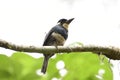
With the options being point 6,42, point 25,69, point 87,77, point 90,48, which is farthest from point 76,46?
point 25,69

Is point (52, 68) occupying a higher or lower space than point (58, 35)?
lower

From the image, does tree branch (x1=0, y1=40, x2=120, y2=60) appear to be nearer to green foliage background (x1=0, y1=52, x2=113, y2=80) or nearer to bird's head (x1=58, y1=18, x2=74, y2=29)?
green foliage background (x1=0, y1=52, x2=113, y2=80)

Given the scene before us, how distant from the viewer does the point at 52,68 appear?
6.19ft

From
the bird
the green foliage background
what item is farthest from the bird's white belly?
the green foliage background

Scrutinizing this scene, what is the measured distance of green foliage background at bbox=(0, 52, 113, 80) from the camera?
147cm

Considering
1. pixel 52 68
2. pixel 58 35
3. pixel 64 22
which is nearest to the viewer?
pixel 52 68

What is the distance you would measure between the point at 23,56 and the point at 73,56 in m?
0.43

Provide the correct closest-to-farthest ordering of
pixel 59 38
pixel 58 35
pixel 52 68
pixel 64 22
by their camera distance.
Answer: pixel 52 68
pixel 59 38
pixel 58 35
pixel 64 22

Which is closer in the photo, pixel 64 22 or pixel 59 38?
pixel 59 38

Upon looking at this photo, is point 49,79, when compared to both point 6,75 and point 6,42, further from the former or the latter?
point 6,42

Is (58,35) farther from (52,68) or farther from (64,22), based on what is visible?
(52,68)

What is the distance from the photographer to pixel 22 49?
2.22 m

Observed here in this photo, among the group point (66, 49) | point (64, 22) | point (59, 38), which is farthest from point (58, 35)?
point (66, 49)

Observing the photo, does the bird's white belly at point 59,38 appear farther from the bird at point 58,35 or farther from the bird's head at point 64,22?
the bird's head at point 64,22
